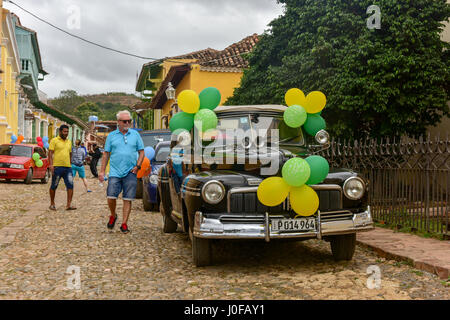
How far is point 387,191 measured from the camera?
307 inches

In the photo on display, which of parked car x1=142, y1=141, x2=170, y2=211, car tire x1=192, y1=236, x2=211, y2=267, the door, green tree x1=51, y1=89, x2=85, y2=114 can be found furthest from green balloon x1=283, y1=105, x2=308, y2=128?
green tree x1=51, y1=89, x2=85, y2=114

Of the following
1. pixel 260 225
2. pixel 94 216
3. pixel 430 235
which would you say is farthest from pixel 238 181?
pixel 94 216

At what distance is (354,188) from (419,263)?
3.46 feet

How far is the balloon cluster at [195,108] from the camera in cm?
592

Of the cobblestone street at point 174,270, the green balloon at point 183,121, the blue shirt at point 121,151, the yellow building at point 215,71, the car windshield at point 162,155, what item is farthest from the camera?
the yellow building at point 215,71

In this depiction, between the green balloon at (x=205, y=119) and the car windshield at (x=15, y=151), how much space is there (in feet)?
48.6

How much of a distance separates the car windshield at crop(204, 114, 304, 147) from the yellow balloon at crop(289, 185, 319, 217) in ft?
4.35

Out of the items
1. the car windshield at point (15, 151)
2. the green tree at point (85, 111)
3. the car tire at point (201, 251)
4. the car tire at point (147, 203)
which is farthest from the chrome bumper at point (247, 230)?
the green tree at point (85, 111)

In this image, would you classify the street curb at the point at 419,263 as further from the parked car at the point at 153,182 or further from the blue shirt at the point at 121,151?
the parked car at the point at 153,182

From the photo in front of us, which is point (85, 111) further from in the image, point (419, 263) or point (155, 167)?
point (419, 263)

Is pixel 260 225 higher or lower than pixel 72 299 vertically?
higher

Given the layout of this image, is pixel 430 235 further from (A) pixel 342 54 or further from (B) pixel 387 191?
(A) pixel 342 54

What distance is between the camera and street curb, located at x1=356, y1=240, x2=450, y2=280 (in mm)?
4746

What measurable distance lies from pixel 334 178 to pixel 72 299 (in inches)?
113
